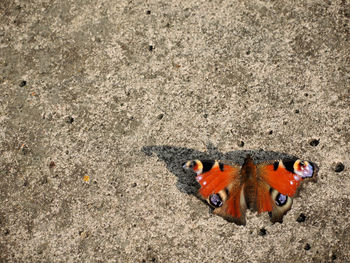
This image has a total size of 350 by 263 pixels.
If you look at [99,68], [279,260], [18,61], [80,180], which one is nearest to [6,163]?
[80,180]

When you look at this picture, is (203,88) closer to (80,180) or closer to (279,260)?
(80,180)

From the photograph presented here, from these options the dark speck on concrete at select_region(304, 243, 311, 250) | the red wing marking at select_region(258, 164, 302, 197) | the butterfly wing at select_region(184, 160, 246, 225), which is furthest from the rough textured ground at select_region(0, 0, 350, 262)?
the red wing marking at select_region(258, 164, 302, 197)

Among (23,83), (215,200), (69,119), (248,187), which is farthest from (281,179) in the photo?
(23,83)

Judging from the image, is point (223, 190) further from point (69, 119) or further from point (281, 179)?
point (69, 119)

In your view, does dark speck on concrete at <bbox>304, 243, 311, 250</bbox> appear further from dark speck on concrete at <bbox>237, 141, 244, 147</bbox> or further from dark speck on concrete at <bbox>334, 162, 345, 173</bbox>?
dark speck on concrete at <bbox>237, 141, 244, 147</bbox>

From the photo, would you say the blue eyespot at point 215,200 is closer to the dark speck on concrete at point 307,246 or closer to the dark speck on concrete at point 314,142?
the dark speck on concrete at point 307,246

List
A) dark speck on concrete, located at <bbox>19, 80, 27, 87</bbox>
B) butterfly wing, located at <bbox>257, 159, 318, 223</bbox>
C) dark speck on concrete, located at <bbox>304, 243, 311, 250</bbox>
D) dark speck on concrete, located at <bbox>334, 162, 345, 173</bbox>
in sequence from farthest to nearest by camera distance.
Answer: dark speck on concrete, located at <bbox>19, 80, 27, 87</bbox> < dark speck on concrete, located at <bbox>334, 162, 345, 173</bbox> < dark speck on concrete, located at <bbox>304, 243, 311, 250</bbox> < butterfly wing, located at <bbox>257, 159, 318, 223</bbox>

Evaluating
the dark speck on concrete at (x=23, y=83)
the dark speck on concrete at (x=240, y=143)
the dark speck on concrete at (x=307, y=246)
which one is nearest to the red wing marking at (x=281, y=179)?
the dark speck on concrete at (x=240, y=143)
